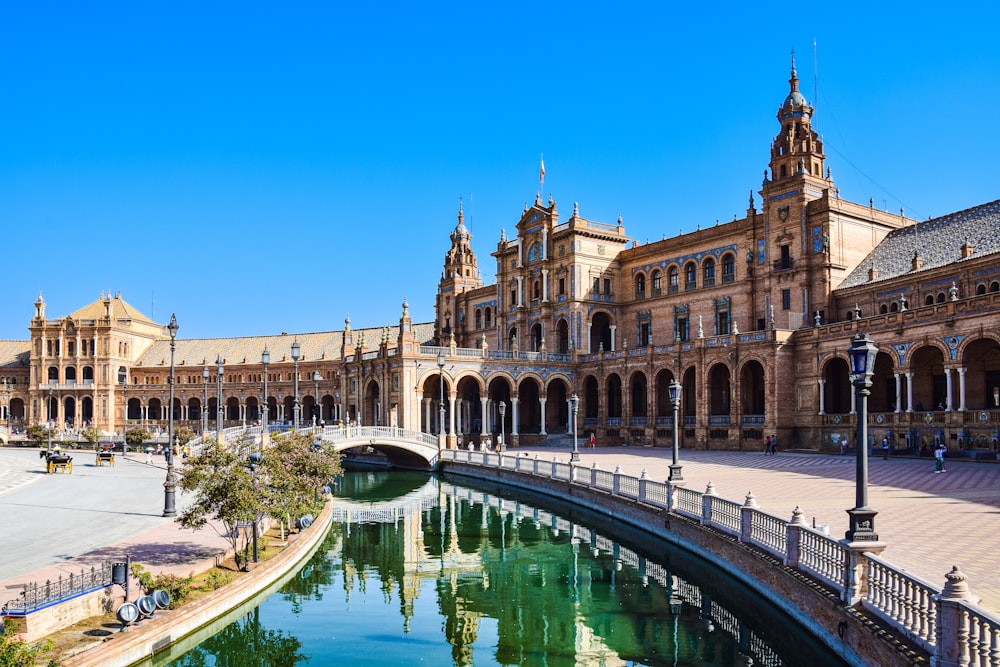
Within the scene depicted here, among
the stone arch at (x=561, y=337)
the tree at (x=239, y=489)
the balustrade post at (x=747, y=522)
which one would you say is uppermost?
the stone arch at (x=561, y=337)

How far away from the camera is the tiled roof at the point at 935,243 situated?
44469 mm

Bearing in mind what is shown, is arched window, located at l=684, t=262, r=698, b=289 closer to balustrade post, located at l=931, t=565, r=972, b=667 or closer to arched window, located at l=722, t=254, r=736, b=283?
arched window, located at l=722, t=254, r=736, b=283

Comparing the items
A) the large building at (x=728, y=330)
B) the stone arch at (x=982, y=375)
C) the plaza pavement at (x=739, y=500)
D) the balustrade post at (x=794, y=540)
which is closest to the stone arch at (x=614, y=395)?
the large building at (x=728, y=330)

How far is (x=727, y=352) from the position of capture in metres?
51.6

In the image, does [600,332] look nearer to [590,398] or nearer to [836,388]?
[590,398]

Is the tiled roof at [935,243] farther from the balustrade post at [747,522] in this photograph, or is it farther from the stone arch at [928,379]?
the balustrade post at [747,522]

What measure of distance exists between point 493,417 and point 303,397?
113 ft

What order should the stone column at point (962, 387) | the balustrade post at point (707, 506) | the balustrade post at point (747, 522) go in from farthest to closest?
the stone column at point (962, 387)
the balustrade post at point (707, 506)
the balustrade post at point (747, 522)

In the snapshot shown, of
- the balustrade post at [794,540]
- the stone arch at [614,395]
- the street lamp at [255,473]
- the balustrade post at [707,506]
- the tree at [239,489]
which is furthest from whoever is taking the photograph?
the stone arch at [614,395]

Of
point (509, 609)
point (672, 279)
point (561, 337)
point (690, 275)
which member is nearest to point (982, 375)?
point (690, 275)

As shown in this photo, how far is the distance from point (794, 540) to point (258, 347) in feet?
294

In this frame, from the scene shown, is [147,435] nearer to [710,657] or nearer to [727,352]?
[727,352]

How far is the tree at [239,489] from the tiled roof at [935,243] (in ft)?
123

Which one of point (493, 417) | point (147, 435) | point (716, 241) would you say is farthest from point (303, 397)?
point (716, 241)
